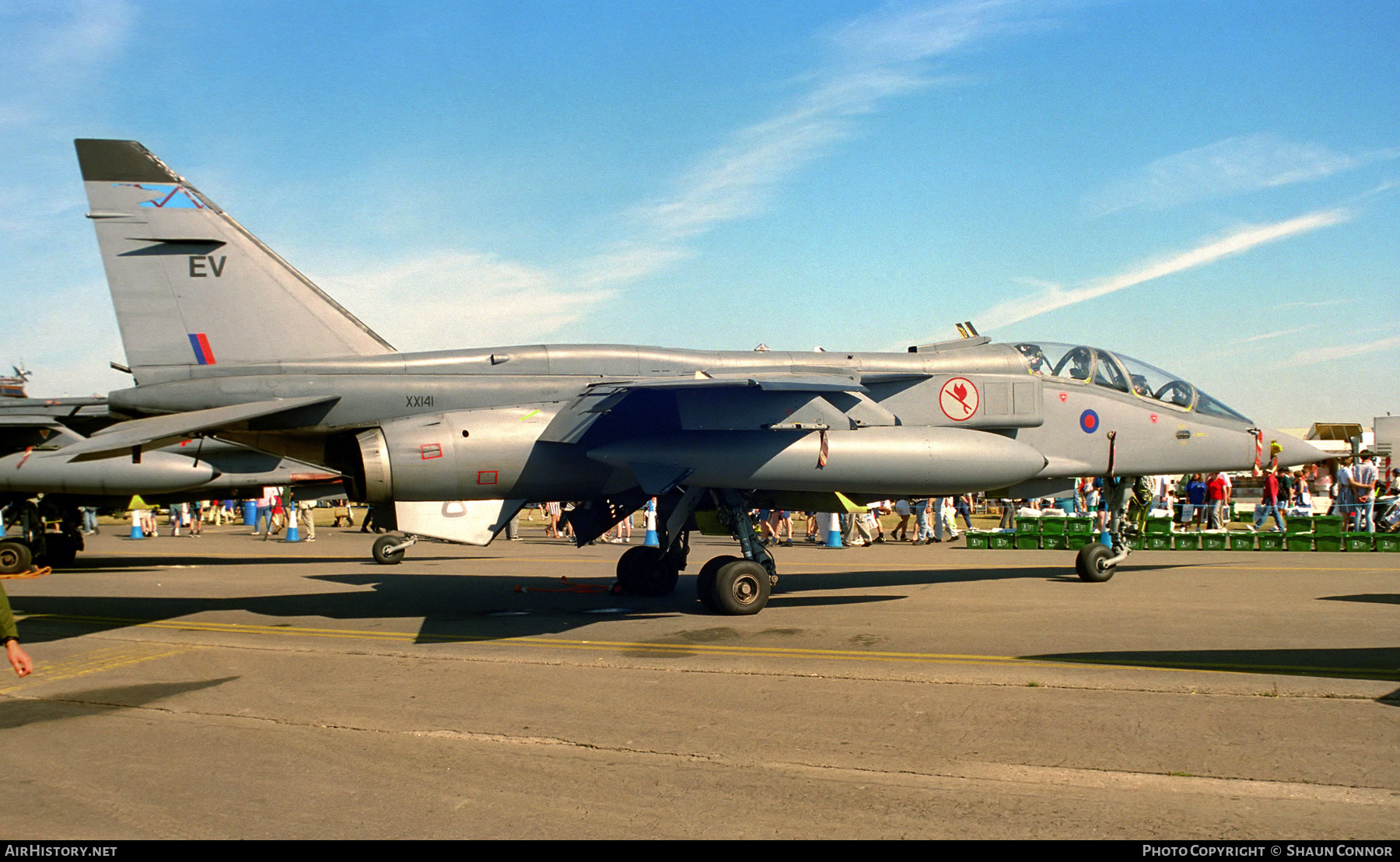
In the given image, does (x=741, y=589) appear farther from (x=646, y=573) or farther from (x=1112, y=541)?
(x=1112, y=541)

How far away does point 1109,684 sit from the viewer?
6.90 meters

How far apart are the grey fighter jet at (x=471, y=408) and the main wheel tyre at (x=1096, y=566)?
2662 millimetres

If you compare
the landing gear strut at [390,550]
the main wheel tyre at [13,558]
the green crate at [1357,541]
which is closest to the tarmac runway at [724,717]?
the landing gear strut at [390,550]

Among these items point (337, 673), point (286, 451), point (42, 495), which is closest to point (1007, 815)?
point (337, 673)

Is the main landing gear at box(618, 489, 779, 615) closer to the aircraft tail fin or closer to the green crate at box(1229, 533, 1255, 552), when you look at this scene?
the aircraft tail fin

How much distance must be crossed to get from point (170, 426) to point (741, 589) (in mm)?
6167

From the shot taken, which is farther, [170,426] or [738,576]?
A: [738,576]

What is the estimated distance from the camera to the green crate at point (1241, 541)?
63.7ft

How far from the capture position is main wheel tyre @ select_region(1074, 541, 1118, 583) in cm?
1334

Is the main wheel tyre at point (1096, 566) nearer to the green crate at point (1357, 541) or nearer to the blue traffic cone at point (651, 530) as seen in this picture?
the green crate at point (1357, 541)

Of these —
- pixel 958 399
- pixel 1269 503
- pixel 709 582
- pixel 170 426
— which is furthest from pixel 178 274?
pixel 1269 503

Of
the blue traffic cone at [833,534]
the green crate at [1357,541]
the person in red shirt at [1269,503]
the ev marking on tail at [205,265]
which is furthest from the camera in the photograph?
the blue traffic cone at [833,534]

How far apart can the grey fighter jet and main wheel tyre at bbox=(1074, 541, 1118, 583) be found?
2.66 meters

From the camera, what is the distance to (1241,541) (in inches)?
773
